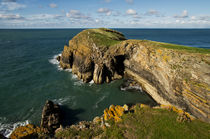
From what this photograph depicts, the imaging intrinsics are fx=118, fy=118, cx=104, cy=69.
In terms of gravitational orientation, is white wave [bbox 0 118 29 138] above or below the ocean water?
below

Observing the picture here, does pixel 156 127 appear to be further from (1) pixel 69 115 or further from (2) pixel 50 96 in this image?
(2) pixel 50 96

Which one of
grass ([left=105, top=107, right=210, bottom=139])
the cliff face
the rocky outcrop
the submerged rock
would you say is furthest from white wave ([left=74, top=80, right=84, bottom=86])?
grass ([left=105, top=107, right=210, bottom=139])

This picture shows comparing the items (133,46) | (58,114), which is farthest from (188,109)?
(58,114)

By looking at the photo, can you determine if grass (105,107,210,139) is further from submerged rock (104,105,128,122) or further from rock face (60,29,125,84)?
rock face (60,29,125,84)

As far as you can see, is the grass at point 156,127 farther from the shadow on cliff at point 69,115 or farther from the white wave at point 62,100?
the white wave at point 62,100

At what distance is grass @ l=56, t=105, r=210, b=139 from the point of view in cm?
1659

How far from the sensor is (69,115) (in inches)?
1067

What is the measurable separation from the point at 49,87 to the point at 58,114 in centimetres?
1558

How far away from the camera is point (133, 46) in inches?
1470

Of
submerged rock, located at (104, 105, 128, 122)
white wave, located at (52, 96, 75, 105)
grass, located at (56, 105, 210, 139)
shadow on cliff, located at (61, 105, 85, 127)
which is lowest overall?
shadow on cliff, located at (61, 105, 85, 127)

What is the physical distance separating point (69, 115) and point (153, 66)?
2380 centimetres

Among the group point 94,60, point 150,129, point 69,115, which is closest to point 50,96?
point 69,115

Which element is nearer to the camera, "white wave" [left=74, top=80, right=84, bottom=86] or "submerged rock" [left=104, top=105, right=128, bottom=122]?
"submerged rock" [left=104, top=105, right=128, bottom=122]

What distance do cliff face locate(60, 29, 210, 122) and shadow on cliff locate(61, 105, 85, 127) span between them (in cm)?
1368
